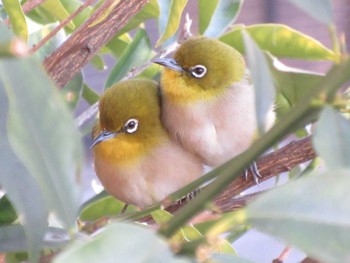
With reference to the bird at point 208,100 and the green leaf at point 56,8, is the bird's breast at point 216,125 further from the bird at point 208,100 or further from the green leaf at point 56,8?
the green leaf at point 56,8

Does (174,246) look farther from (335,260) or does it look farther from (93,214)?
(93,214)

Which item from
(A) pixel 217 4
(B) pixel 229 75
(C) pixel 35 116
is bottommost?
(B) pixel 229 75

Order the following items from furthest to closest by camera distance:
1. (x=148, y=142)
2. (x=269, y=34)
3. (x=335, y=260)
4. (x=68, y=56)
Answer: (x=148, y=142), (x=269, y=34), (x=68, y=56), (x=335, y=260)

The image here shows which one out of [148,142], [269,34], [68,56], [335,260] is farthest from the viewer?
[148,142]

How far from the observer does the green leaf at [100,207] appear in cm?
74

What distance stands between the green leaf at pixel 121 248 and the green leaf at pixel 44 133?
0.13 ft

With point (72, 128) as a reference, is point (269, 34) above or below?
below

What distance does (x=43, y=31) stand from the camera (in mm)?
749

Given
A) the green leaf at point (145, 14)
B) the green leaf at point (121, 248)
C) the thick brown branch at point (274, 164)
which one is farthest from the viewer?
the green leaf at point (145, 14)

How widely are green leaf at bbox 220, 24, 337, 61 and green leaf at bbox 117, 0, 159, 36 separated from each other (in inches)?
3.6

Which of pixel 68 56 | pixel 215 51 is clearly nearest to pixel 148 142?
pixel 215 51

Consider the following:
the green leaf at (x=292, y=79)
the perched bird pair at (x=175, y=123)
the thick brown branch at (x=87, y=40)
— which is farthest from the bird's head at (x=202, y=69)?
the green leaf at (x=292, y=79)

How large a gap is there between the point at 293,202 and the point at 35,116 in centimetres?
9

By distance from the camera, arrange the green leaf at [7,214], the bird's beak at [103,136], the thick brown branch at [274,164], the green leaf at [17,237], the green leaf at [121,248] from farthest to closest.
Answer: the bird's beak at [103,136]
the thick brown branch at [274,164]
the green leaf at [7,214]
the green leaf at [17,237]
the green leaf at [121,248]
